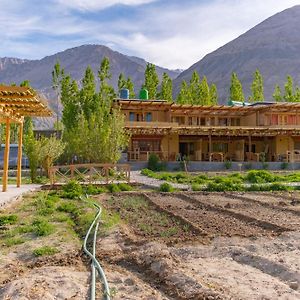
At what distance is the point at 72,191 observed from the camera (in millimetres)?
16422

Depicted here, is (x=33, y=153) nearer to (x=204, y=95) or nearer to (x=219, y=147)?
(x=219, y=147)

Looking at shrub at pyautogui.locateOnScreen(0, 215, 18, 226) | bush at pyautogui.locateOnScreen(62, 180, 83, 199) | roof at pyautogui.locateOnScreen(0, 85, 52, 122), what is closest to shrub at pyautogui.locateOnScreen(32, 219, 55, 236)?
shrub at pyautogui.locateOnScreen(0, 215, 18, 226)

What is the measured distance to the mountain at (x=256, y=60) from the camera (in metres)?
139

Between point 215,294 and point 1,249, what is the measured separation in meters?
4.22

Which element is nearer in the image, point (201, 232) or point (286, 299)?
point (286, 299)

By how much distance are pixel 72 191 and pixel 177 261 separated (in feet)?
34.4

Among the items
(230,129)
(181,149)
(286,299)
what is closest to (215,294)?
(286,299)

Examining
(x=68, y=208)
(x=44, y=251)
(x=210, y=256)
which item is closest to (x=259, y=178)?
(x=68, y=208)

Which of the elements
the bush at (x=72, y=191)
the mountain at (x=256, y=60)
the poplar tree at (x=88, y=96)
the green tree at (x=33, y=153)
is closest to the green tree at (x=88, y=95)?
the poplar tree at (x=88, y=96)

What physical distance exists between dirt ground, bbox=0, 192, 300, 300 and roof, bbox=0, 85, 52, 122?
3.84 meters

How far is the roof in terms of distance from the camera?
1178 centimetres

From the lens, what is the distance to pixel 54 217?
10.7 m

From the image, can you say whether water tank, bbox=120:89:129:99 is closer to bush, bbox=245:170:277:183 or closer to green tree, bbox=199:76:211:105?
green tree, bbox=199:76:211:105

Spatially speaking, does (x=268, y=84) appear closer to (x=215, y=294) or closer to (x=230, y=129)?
(x=230, y=129)
